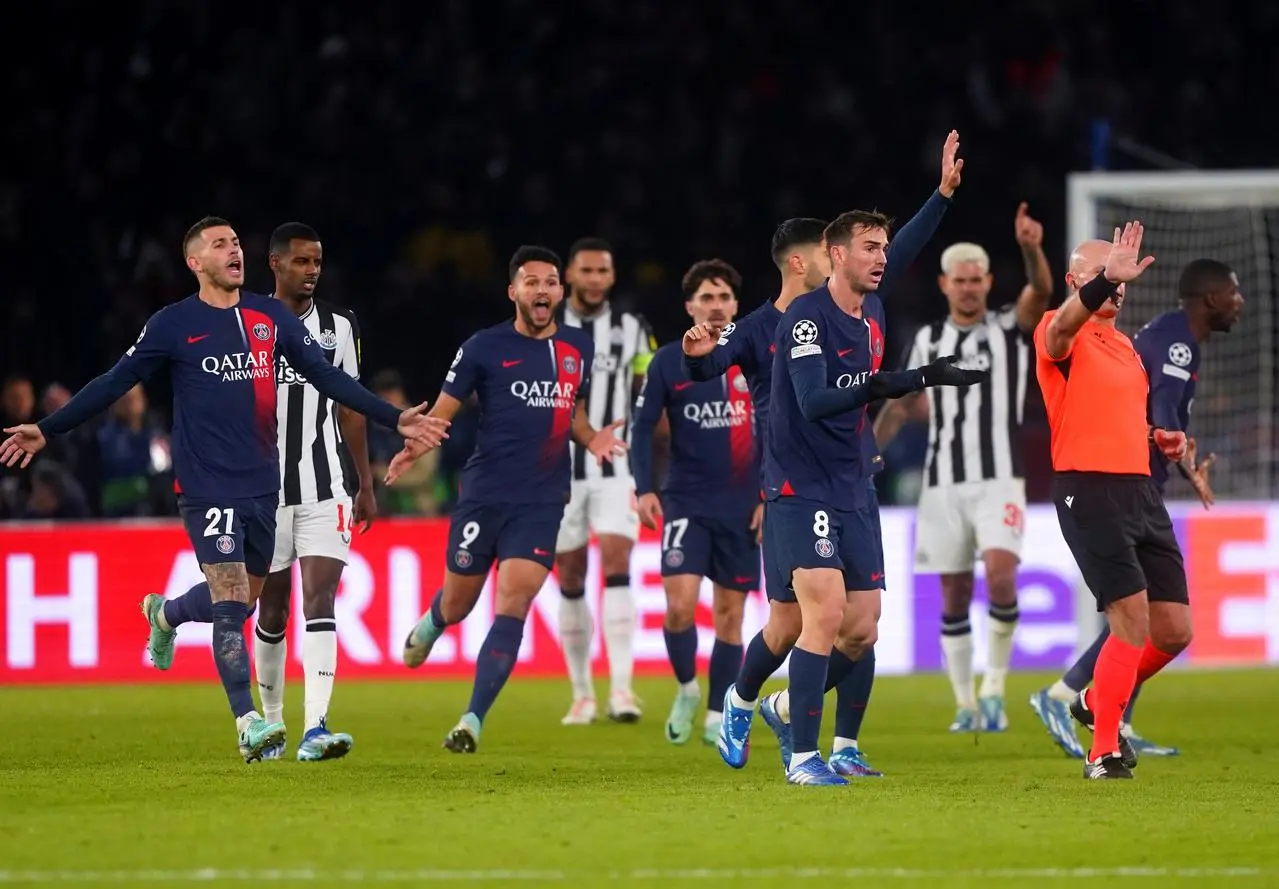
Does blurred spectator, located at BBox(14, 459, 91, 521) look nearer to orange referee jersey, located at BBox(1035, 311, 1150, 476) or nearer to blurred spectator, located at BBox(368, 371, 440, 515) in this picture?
blurred spectator, located at BBox(368, 371, 440, 515)

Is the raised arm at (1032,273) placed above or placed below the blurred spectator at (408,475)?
above

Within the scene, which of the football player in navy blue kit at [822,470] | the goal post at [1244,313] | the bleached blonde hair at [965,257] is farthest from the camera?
the goal post at [1244,313]

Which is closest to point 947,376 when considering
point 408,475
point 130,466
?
point 408,475

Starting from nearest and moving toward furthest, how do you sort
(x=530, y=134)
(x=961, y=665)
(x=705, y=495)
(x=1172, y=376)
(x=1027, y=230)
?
(x=1172, y=376), (x=1027, y=230), (x=705, y=495), (x=961, y=665), (x=530, y=134)

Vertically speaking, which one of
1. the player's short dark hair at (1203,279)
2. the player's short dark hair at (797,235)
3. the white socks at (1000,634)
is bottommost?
the white socks at (1000,634)

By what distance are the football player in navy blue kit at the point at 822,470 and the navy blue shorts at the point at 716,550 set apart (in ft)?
7.53

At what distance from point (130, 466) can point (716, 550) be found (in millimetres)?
7476

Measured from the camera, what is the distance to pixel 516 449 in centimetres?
1016

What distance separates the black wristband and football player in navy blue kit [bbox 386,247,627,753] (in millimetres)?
3081

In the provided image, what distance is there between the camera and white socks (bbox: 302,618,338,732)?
9273 mm

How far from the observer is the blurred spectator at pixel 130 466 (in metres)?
16.6

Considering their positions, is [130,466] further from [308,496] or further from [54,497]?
[308,496]

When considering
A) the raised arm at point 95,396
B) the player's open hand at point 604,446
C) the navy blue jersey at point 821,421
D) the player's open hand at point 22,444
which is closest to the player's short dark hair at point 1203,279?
the navy blue jersey at point 821,421

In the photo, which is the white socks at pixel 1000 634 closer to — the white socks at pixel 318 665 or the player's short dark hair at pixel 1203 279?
the player's short dark hair at pixel 1203 279
